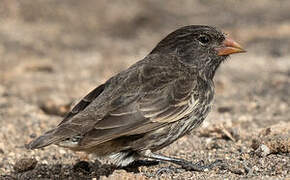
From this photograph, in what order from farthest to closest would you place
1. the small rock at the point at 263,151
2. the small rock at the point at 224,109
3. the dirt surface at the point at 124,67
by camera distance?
1. the small rock at the point at 224,109
2. the dirt surface at the point at 124,67
3. the small rock at the point at 263,151

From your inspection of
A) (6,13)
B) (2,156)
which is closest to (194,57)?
(2,156)

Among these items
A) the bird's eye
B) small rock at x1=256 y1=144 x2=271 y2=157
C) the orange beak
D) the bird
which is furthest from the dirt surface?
the bird's eye

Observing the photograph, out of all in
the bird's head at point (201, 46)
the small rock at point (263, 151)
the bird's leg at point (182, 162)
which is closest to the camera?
the bird's leg at point (182, 162)

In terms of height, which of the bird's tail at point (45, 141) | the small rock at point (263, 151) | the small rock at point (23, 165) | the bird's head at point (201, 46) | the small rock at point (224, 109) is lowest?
the small rock at point (23, 165)

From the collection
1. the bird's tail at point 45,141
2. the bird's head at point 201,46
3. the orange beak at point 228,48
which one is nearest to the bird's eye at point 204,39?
the bird's head at point 201,46

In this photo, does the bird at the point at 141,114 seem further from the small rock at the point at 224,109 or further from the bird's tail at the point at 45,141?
the small rock at the point at 224,109

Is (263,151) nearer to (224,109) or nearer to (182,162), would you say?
(182,162)

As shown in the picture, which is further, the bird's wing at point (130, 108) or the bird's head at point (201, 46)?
the bird's head at point (201, 46)

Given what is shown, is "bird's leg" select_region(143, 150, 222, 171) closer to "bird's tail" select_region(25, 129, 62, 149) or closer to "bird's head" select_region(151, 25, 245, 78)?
"bird's tail" select_region(25, 129, 62, 149)
